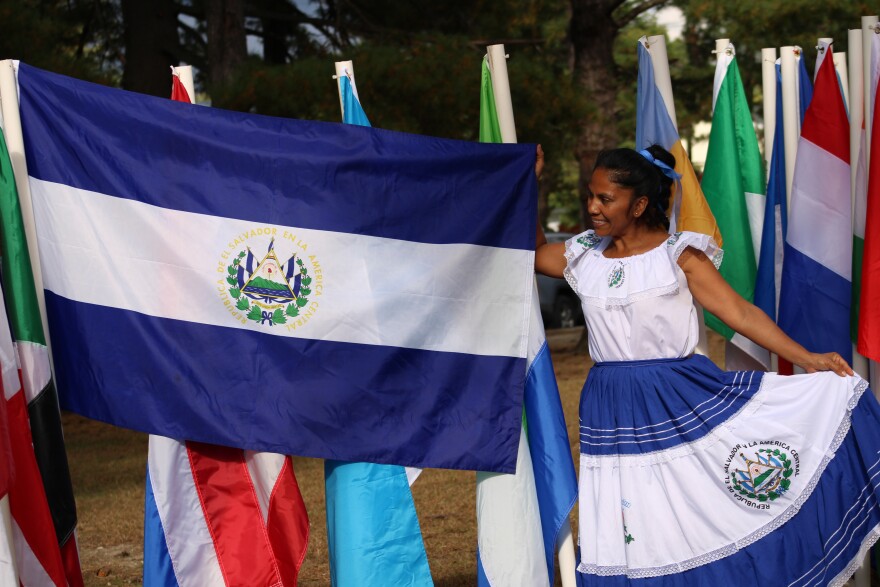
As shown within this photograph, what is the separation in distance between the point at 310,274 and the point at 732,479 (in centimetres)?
162

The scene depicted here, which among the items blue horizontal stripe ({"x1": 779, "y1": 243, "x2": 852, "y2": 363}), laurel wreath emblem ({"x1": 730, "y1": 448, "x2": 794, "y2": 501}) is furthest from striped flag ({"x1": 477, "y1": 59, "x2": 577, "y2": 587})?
blue horizontal stripe ({"x1": 779, "y1": 243, "x2": 852, "y2": 363})

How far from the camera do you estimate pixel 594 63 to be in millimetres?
14422

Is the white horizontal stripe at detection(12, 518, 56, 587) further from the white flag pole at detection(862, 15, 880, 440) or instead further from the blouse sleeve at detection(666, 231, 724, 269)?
the white flag pole at detection(862, 15, 880, 440)

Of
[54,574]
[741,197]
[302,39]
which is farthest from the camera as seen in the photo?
[302,39]

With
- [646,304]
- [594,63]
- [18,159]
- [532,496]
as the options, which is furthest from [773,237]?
[594,63]

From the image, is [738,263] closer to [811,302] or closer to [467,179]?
Result: [811,302]

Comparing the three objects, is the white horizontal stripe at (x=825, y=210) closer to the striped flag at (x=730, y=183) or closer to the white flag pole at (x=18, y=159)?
the striped flag at (x=730, y=183)

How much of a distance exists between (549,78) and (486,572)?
7.40 metres

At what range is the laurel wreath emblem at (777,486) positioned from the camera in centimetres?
402

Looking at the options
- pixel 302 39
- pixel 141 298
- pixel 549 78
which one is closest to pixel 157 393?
pixel 141 298

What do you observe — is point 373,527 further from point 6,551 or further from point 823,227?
point 823,227

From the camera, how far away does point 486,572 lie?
174 inches

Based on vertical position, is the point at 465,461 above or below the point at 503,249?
below

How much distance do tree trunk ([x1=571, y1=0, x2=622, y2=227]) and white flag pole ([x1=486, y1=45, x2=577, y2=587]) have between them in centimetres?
968
